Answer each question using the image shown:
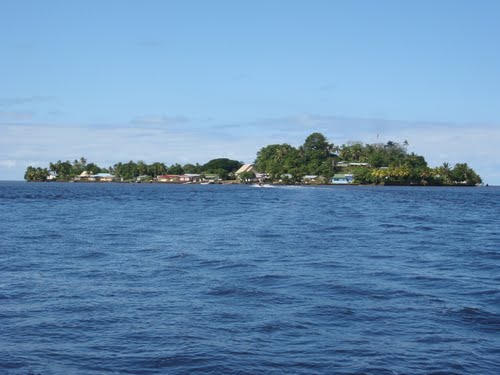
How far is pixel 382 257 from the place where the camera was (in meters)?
27.4

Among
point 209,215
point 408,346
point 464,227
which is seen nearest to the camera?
point 408,346

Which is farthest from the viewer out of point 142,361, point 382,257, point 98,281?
point 382,257

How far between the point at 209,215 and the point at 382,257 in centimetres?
2867

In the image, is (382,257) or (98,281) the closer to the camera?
(98,281)

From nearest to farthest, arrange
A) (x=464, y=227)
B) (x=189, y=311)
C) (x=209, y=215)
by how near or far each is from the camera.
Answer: (x=189, y=311) < (x=464, y=227) < (x=209, y=215)

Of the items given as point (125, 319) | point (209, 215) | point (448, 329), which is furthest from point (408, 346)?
point (209, 215)

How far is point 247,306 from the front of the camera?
667 inches

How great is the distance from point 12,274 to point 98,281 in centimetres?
351

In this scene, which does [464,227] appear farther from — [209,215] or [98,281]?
[98,281]

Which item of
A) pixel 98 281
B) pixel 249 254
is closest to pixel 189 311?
pixel 98 281

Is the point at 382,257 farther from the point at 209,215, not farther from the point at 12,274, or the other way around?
the point at 209,215

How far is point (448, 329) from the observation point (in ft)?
49.1

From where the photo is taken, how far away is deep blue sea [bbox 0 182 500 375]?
12.4 metres

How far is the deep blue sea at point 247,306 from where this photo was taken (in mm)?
12391
